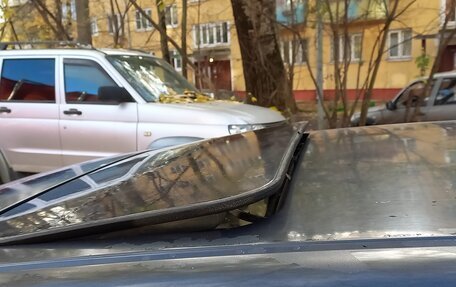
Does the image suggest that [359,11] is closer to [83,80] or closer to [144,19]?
[83,80]

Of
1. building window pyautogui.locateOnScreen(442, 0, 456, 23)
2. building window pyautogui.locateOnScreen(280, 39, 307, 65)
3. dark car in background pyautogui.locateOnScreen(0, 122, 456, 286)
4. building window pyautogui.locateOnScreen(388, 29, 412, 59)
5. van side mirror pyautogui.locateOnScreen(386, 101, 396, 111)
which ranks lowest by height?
van side mirror pyautogui.locateOnScreen(386, 101, 396, 111)

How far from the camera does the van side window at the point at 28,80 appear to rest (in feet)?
20.7

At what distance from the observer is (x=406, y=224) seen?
4.37 feet

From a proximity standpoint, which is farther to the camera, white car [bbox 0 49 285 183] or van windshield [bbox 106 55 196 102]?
van windshield [bbox 106 55 196 102]

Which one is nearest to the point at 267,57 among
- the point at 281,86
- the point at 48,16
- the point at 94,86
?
the point at 281,86

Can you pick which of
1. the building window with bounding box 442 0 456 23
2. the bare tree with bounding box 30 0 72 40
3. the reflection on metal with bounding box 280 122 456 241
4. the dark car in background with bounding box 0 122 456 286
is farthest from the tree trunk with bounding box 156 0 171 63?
the dark car in background with bounding box 0 122 456 286

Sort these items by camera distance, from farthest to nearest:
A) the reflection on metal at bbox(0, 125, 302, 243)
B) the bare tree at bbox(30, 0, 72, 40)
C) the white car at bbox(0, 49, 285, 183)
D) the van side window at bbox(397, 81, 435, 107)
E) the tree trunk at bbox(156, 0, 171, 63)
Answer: the bare tree at bbox(30, 0, 72, 40)
the tree trunk at bbox(156, 0, 171, 63)
the van side window at bbox(397, 81, 435, 107)
the white car at bbox(0, 49, 285, 183)
the reflection on metal at bbox(0, 125, 302, 243)

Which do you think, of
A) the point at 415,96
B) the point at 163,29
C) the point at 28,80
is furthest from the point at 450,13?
the point at 163,29

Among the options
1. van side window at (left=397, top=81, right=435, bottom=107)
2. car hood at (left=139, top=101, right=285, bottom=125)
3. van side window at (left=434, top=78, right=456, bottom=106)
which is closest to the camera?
car hood at (left=139, top=101, right=285, bottom=125)

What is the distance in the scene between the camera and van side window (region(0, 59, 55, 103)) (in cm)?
630

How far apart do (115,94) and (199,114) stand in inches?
41.9

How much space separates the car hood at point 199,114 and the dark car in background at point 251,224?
11.0 ft

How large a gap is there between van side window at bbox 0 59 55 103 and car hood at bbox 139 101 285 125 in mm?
1444

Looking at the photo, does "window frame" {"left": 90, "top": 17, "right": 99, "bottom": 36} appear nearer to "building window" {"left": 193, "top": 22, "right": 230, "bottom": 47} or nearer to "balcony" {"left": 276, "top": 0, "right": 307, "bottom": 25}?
"building window" {"left": 193, "top": 22, "right": 230, "bottom": 47}
